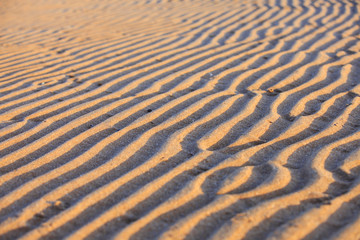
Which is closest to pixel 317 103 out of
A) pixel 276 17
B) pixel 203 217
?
pixel 203 217

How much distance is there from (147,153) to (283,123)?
103 centimetres

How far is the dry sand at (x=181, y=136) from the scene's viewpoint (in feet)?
6.02

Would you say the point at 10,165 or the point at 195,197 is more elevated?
the point at 10,165

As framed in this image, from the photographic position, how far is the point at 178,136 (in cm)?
254

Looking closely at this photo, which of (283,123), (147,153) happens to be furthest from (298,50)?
(147,153)

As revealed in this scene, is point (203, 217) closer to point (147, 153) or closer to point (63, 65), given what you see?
point (147, 153)

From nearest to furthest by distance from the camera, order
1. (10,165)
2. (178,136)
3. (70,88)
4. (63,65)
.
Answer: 1. (10,165)
2. (178,136)
3. (70,88)
4. (63,65)

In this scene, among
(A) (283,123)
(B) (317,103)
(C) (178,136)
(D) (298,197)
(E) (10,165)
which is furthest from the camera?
(B) (317,103)

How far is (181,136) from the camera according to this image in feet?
8.34

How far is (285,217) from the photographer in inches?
72.5

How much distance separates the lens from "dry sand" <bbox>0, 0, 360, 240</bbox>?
183 cm

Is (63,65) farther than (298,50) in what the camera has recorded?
No

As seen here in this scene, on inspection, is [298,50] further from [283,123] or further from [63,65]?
[63,65]

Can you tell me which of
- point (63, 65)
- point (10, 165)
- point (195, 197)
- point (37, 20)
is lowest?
point (195, 197)
